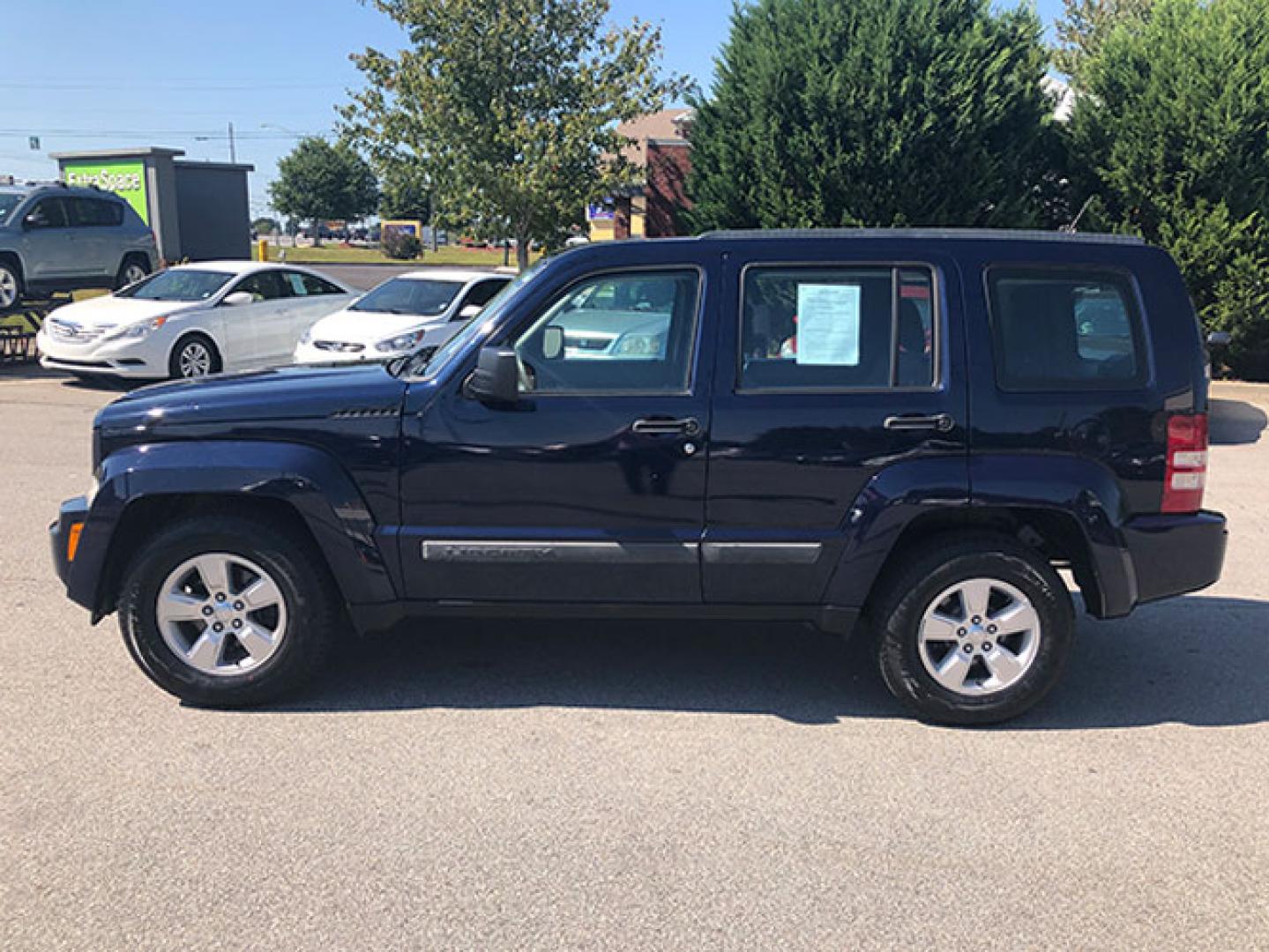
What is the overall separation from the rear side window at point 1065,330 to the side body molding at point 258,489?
2595 millimetres

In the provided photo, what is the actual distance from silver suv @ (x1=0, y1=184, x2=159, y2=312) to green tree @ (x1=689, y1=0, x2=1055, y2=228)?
10.1 m

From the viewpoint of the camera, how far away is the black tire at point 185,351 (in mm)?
13570

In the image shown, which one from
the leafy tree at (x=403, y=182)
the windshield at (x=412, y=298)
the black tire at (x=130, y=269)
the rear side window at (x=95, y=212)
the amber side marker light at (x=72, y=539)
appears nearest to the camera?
the amber side marker light at (x=72, y=539)

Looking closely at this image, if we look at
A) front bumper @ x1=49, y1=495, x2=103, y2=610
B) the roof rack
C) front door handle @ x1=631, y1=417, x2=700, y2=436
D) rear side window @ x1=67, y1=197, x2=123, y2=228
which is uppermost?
rear side window @ x1=67, y1=197, x2=123, y2=228

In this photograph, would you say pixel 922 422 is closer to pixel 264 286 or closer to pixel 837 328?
pixel 837 328

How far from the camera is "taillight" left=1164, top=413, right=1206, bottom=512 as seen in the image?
4.46 metres

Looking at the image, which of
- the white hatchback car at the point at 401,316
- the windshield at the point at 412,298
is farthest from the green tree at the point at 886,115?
the windshield at the point at 412,298

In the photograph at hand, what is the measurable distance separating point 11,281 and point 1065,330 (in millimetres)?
16201

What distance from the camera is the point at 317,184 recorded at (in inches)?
2822

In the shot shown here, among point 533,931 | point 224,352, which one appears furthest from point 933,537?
point 224,352

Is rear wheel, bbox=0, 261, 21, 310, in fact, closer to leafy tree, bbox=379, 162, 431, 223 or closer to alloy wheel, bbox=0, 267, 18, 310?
alloy wheel, bbox=0, 267, 18, 310

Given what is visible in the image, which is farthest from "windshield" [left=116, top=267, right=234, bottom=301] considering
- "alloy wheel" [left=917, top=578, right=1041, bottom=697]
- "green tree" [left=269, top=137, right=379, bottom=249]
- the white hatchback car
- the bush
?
"green tree" [left=269, top=137, right=379, bottom=249]

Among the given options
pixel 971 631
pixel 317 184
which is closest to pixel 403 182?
pixel 971 631

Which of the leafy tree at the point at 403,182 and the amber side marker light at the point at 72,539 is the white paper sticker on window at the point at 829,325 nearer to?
the amber side marker light at the point at 72,539
